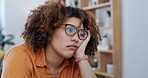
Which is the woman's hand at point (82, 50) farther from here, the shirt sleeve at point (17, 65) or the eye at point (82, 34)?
the shirt sleeve at point (17, 65)

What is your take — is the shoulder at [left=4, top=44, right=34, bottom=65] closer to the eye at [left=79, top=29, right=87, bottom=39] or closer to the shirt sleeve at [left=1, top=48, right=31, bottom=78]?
the shirt sleeve at [left=1, top=48, right=31, bottom=78]

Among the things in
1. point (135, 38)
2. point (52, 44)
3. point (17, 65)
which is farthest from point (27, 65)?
point (135, 38)

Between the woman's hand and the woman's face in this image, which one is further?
the woman's hand

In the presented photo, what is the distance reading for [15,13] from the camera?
3.82m

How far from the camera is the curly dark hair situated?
105 cm

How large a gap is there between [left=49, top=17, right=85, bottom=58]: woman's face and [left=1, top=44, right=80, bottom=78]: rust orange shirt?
115 mm

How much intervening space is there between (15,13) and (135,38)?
2.67m

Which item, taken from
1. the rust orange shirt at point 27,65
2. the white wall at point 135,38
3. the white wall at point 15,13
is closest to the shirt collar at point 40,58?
the rust orange shirt at point 27,65

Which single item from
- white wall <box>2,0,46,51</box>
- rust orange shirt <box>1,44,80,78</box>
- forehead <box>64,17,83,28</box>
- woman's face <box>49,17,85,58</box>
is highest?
white wall <box>2,0,46,51</box>

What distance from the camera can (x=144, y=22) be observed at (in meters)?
1.64

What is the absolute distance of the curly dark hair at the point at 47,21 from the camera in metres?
1.05

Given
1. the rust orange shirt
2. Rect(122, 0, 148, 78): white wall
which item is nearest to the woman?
the rust orange shirt

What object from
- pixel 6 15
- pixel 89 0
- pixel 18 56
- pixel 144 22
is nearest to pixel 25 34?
pixel 18 56

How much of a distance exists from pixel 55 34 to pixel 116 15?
98 cm
